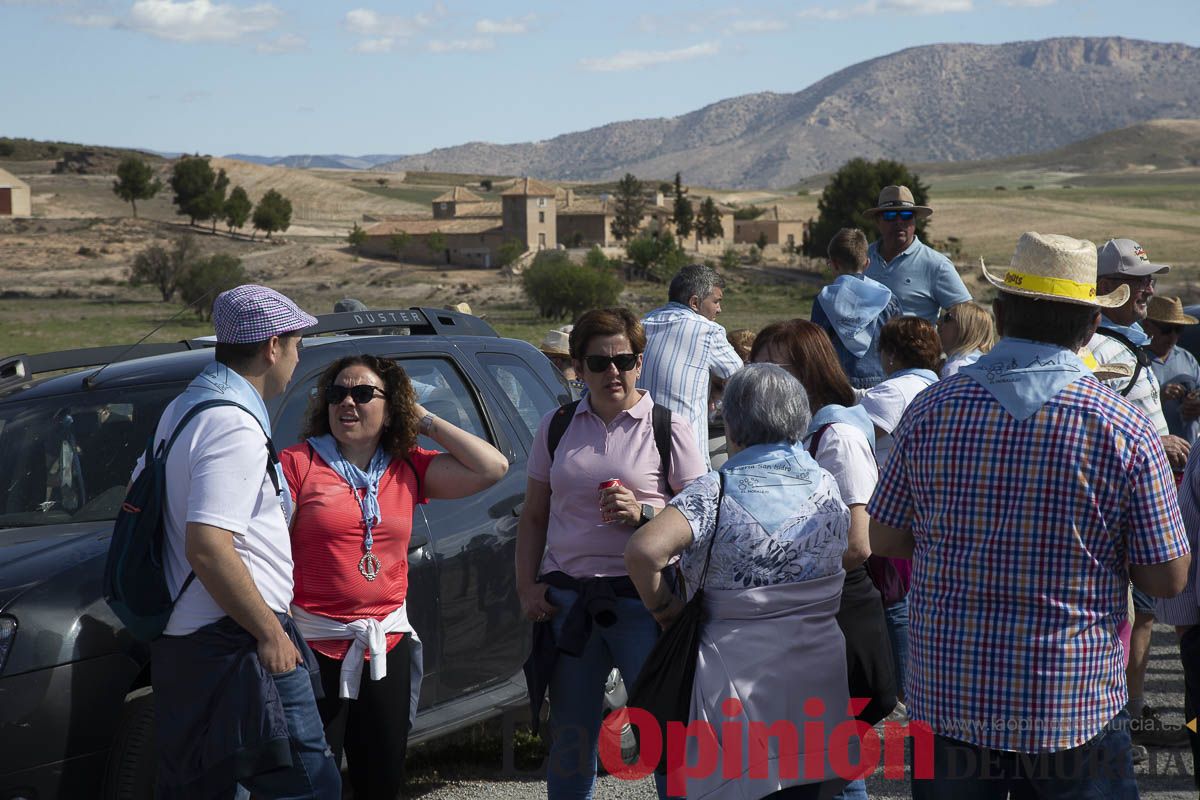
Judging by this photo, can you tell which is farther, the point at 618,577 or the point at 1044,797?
the point at 618,577

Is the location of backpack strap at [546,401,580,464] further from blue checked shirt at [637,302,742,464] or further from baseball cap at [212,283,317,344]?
blue checked shirt at [637,302,742,464]

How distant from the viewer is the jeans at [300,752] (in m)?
3.37

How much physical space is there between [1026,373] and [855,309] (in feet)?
13.4

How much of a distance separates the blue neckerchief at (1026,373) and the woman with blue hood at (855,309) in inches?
153

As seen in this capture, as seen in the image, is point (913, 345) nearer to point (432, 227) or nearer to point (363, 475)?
point (363, 475)

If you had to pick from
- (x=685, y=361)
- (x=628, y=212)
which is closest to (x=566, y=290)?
(x=628, y=212)

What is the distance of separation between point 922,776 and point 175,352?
3522mm

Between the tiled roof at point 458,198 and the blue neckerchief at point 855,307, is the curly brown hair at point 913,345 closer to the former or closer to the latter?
the blue neckerchief at point 855,307

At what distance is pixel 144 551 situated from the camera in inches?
129

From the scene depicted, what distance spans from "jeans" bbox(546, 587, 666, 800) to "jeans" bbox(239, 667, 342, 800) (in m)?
0.86

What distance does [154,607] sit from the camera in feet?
10.8

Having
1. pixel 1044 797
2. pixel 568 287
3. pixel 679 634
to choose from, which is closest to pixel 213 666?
pixel 679 634

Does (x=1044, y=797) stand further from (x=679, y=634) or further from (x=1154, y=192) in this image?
(x=1154, y=192)

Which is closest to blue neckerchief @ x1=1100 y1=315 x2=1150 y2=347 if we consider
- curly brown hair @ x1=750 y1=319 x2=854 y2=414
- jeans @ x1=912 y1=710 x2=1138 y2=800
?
curly brown hair @ x1=750 y1=319 x2=854 y2=414
